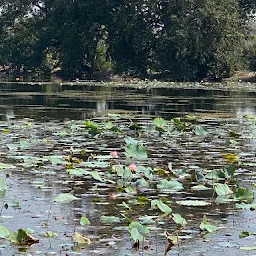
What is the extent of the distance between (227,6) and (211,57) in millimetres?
3319

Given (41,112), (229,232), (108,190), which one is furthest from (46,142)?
(41,112)

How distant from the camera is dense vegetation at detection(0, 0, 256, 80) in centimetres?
4081

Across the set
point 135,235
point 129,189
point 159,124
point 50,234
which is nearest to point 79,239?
point 50,234

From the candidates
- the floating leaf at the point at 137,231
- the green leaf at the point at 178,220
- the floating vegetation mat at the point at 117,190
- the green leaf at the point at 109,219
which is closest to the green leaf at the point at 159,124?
the floating vegetation mat at the point at 117,190

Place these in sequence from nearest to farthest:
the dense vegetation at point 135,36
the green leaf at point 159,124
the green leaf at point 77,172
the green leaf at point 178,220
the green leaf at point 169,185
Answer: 1. the green leaf at point 178,220
2. the green leaf at point 169,185
3. the green leaf at point 77,172
4. the green leaf at point 159,124
5. the dense vegetation at point 135,36

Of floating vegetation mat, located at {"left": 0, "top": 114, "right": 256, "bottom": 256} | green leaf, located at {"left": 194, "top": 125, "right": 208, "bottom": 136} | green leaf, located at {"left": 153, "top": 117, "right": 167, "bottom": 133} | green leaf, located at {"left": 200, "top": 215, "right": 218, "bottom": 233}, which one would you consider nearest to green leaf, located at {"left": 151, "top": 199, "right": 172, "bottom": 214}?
floating vegetation mat, located at {"left": 0, "top": 114, "right": 256, "bottom": 256}

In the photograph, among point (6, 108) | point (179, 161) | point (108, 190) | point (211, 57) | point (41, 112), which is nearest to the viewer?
point (108, 190)

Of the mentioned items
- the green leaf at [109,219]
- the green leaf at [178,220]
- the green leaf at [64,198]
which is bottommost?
the green leaf at [109,219]

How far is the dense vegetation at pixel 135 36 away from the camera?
1607 inches

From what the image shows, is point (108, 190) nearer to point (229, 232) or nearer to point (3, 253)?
point (229, 232)

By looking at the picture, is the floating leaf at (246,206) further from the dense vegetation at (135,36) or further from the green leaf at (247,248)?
the dense vegetation at (135,36)

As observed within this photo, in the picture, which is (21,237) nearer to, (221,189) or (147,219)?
(147,219)

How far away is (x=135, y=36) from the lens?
42.6 m

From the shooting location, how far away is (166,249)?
492 cm
